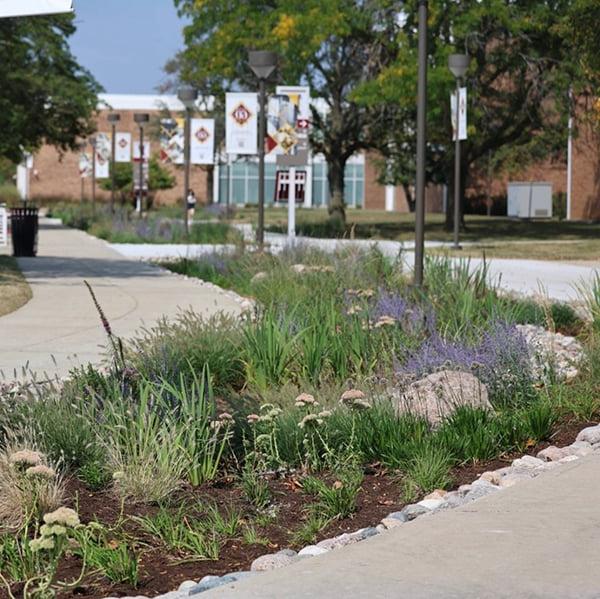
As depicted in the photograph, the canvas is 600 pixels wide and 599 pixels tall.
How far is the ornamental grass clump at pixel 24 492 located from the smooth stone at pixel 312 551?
116 centimetres

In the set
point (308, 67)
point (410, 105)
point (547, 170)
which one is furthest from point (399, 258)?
point (547, 170)

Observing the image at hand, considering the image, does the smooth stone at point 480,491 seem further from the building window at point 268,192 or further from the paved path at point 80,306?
the building window at point 268,192

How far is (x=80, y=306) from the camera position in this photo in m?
17.2

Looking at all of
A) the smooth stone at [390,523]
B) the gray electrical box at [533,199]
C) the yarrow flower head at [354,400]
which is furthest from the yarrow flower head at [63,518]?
the gray electrical box at [533,199]

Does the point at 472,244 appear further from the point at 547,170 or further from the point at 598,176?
the point at 547,170

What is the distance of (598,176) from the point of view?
59.5m

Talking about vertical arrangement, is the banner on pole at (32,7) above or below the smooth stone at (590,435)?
above

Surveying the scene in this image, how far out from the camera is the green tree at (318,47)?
4075cm

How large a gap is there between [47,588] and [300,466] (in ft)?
8.54

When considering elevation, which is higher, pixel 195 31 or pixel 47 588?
pixel 195 31

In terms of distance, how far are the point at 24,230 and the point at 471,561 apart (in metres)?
24.1

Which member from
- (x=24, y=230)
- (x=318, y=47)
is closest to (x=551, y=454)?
(x=24, y=230)

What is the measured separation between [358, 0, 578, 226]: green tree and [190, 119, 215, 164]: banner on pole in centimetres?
524

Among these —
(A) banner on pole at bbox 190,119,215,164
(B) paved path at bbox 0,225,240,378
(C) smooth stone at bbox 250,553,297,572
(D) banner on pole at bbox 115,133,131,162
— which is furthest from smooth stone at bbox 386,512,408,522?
(D) banner on pole at bbox 115,133,131,162
